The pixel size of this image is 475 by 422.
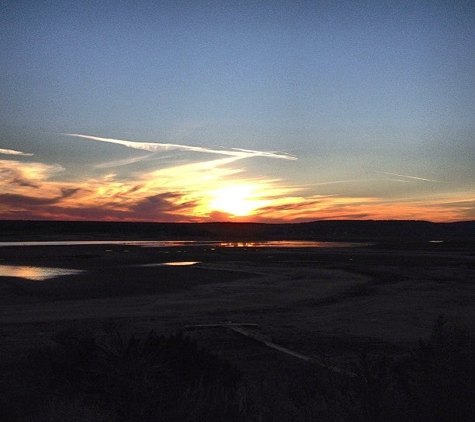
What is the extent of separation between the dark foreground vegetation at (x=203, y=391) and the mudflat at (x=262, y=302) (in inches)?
143

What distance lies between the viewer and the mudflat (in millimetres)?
13406

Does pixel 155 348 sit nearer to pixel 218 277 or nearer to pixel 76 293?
pixel 76 293

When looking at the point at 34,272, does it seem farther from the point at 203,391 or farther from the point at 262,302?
the point at 203,391

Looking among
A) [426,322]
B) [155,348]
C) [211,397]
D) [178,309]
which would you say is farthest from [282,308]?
[211,397]

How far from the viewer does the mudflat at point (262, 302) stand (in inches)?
528

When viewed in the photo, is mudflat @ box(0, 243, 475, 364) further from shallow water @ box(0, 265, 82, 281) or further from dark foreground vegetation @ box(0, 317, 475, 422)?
dark foreground vegetation @ box(0, 317, 475, 422)

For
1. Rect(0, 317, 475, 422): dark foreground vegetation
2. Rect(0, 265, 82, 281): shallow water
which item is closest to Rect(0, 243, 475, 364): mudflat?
Rect(0, 265, 82, 281): shallow water

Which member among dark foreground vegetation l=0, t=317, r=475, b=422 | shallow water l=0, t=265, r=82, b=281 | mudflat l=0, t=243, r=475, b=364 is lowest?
mudflat l=0, t=243, r=475, b=364

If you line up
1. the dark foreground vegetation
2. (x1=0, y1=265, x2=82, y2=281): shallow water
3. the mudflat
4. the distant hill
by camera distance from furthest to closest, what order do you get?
the distant hill < (x1=0, y1=265, x2=82, y2=281): shallow water < the mudflat < the dark foreground vegetation

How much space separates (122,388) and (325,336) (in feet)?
25.8

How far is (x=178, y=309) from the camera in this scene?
58.2 feet

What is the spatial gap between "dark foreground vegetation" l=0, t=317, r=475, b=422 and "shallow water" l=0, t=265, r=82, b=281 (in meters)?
20.5

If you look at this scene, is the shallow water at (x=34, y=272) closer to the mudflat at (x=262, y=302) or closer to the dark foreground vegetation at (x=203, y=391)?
the mudflat at (x=262, y=302)

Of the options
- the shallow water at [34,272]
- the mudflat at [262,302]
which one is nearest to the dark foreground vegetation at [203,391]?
the mudflat at [262,302]
